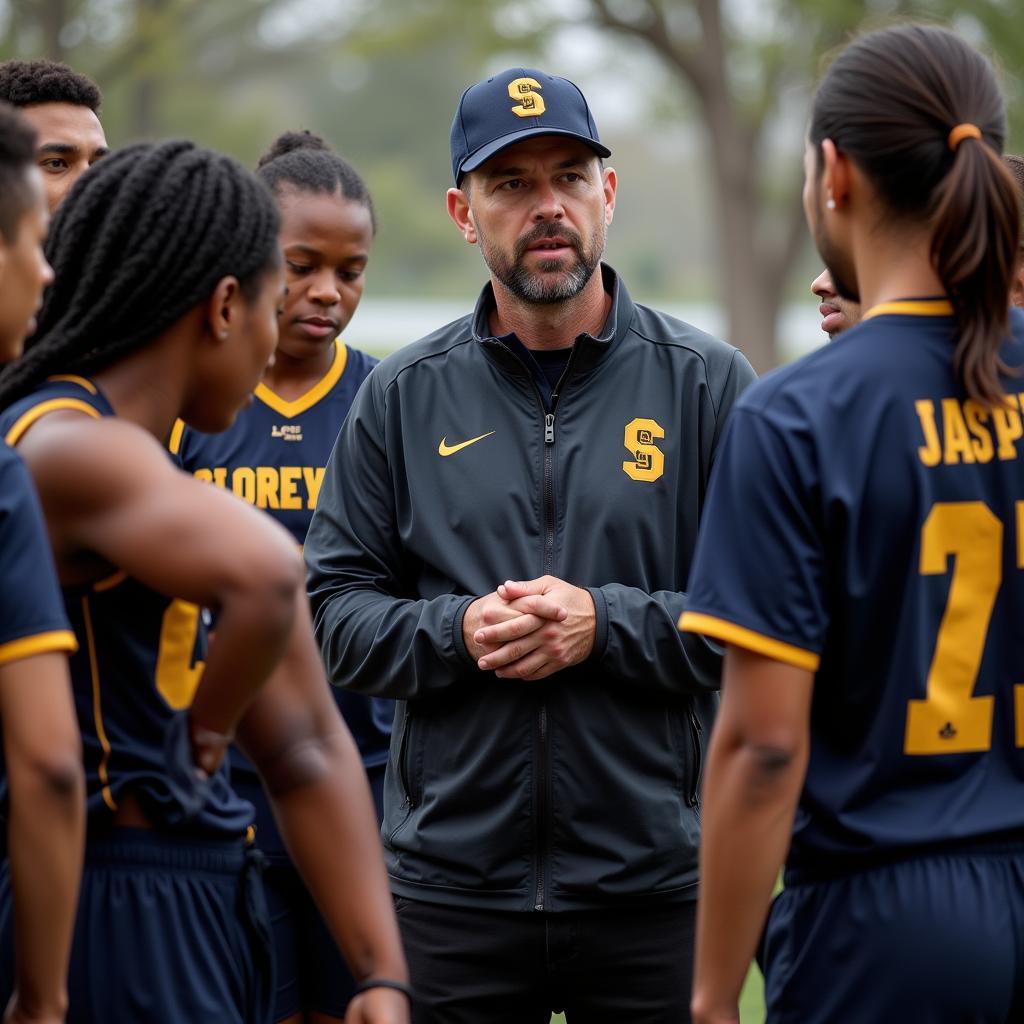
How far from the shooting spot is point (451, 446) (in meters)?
3.78

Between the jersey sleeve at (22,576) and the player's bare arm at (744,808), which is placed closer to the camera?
the jersey sleeve at (22,576)

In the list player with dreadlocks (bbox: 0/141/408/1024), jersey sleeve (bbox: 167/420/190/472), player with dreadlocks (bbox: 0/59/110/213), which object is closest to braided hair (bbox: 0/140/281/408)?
player with dreadlocks (bbox: 0/141/408/1024)

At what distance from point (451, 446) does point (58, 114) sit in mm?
1880

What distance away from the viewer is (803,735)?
2.55m

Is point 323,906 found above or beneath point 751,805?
beneath

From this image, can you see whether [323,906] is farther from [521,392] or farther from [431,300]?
[431,300]

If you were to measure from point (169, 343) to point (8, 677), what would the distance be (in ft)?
2.17

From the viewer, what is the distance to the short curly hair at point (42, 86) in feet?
15.7

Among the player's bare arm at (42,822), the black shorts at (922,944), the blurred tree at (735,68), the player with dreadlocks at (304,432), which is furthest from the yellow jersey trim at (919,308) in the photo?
the blurred tree at (735,68)

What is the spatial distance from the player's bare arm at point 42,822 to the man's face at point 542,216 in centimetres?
194

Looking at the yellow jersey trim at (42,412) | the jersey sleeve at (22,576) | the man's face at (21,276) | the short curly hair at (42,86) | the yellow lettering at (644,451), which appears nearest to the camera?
the jersey sleeve at (22,576)

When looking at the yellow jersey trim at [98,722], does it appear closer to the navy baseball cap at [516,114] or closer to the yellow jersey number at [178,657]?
the yellow jersey number at [178,657]

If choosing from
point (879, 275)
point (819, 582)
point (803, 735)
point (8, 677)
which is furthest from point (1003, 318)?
point (8, 677)

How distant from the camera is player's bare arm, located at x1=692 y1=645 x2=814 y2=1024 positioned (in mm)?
2541
